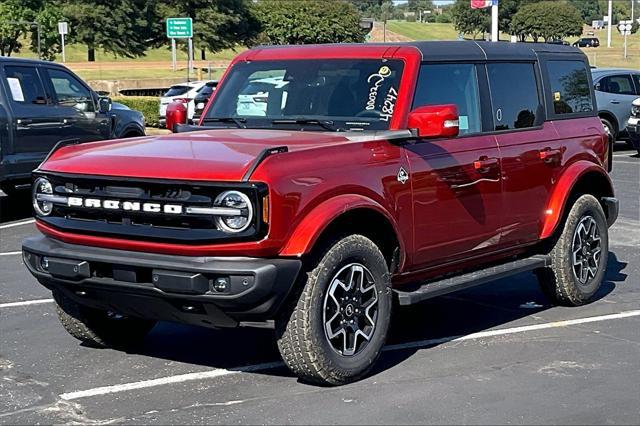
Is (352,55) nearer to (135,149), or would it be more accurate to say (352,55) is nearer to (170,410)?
(135,149)

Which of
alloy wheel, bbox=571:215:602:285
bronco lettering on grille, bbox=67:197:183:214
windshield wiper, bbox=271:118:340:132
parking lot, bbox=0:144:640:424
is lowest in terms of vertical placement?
parking lot, bbox=0:144:640:424

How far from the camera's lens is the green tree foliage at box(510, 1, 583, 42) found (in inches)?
3007

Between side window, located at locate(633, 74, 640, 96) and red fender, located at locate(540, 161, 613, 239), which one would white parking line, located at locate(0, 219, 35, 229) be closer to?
red fender, located at locate(540, 161, 613, 239)

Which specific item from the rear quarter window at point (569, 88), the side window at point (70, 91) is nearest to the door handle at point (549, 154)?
the rear quarter window at point (569, 88)

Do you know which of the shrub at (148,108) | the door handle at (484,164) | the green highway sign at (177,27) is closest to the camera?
the door handle at (484,164)

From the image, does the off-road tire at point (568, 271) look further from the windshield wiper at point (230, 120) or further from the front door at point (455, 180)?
the windshield wiper at point (230, 120)

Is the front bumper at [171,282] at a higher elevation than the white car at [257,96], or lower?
lower

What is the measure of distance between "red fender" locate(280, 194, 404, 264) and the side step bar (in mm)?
743

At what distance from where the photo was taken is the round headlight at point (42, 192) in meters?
6.01

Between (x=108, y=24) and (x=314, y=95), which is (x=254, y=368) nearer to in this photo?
(x=314, y=95)

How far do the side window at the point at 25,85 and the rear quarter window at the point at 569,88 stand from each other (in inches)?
288

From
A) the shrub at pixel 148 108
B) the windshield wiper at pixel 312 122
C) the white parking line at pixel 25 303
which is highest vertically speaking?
the windshield wiper at pixel 312 122

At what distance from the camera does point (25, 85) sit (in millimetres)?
13094


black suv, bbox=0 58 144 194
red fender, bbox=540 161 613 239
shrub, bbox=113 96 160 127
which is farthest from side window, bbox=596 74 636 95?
red fender, bbox=540 161 613 239
